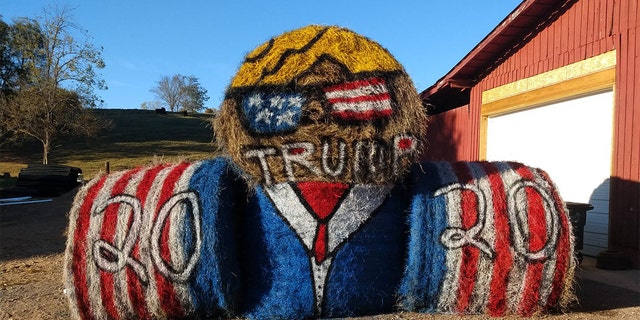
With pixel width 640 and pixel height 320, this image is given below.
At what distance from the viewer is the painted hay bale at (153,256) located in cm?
353

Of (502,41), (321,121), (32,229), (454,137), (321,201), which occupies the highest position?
(502,41)

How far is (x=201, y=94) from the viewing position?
2933 inches

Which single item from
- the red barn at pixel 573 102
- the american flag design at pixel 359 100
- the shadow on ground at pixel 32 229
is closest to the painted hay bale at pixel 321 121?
the american flag design at pixel 359 100

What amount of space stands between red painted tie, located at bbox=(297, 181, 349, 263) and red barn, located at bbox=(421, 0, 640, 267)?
4.22m

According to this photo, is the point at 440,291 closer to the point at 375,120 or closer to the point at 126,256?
the point at 375,120

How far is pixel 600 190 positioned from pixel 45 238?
8353mm

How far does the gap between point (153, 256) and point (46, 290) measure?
6.18 ft

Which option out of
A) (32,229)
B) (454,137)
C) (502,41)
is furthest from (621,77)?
(32,229)

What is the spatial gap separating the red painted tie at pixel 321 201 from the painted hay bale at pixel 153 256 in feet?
2.04

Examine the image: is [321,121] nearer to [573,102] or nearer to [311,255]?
[311,255]

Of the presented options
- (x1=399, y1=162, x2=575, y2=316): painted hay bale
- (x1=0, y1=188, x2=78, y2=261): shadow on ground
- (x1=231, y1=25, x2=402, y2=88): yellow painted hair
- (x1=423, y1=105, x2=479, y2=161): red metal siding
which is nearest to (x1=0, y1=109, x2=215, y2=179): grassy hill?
(x1=0, y1=188, x2=78, y2=261): shadow on ground

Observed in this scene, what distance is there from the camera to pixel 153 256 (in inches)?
139

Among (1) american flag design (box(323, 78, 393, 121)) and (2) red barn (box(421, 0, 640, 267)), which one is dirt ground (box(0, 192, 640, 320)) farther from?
(2) red barn (box(421, 0, 640, 267))

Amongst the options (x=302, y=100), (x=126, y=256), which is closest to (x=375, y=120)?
(x=302, y=100)
